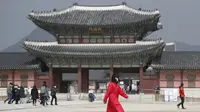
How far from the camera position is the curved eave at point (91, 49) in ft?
144

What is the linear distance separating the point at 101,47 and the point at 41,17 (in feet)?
25.1

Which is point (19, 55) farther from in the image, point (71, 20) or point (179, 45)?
point (179, 45)

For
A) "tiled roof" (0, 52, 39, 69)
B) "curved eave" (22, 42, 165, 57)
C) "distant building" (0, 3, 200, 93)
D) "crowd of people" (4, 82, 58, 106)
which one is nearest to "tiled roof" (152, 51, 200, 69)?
"distant building" (0, 3, 200, 93)

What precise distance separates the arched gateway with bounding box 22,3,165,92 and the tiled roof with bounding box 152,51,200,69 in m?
1.06

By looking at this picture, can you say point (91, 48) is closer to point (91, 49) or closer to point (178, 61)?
point (91, 49)

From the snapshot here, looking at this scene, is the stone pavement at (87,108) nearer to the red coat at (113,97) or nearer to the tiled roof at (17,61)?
the red coat at (113,97)

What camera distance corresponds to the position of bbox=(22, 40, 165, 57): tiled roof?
4407 centimetres

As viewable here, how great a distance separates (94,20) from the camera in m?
47.1

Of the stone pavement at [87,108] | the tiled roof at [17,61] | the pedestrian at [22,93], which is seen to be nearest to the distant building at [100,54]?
the tiled roof at [17,61]

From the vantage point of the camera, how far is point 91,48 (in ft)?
151

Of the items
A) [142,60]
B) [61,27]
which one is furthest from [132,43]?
[61,27]

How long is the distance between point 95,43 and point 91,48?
1024mm

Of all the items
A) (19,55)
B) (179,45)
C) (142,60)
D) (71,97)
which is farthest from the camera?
(179,45)

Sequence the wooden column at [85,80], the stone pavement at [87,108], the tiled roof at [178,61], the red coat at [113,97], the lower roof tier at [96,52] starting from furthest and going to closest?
the wooden column at [85,80] → the tiled roof at [178,61] → the lower roof tier at [96,52] → the stone pavement at [87,108] → the red coat at [113,97]
